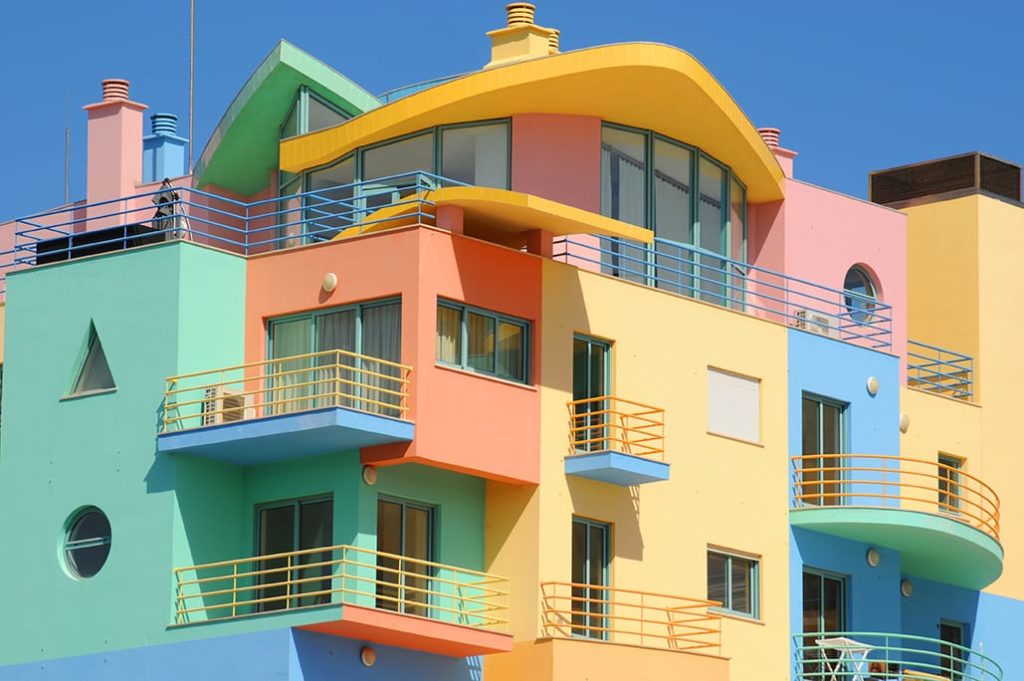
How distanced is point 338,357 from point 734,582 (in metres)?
9.23

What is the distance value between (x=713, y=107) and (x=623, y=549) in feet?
30.1

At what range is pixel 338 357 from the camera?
43.3 meters

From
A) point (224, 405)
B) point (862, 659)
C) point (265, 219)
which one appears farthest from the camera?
point (265, 219)

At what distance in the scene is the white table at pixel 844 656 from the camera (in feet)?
153

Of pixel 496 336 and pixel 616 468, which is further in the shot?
pixel 496 336

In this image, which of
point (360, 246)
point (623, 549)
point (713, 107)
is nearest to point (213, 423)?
point (360, 246)

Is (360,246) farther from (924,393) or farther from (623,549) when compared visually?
(924,393)

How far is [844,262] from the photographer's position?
178 ft

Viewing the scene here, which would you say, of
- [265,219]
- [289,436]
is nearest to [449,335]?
[289,436]

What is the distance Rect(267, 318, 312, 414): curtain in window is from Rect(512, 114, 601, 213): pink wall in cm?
536

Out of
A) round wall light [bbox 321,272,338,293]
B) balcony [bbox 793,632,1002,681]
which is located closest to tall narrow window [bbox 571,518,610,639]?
balcony [bbox 793,632,1002,681]

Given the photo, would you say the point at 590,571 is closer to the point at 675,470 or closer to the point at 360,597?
the point at 675,470

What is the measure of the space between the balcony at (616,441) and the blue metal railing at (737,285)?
8.74 ft

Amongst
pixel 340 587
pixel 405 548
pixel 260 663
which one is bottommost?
pixel 260 663
